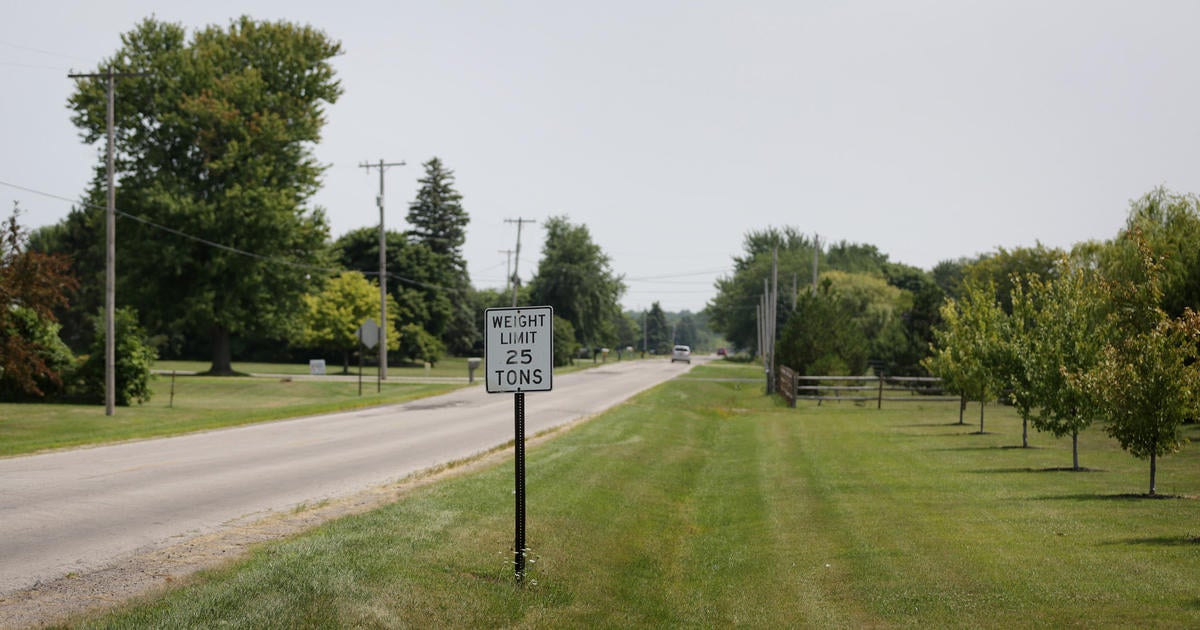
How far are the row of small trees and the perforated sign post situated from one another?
864cm

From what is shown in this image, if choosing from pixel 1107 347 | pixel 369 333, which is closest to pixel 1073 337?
pixel 1107 347

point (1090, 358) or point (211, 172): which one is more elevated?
point (211, 172)

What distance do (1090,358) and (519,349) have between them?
16.0 m

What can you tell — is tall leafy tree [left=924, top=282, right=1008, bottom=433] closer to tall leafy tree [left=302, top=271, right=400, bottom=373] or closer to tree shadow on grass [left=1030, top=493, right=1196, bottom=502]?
tree shadow on grass [left=1030, top=493, right=1196, bottom=502]

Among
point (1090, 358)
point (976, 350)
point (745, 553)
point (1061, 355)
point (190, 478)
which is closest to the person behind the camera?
point (745, 553)

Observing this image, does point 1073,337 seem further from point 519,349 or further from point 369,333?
point 369,333

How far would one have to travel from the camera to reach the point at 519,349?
33.1 ft

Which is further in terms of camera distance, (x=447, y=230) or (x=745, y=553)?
(x=447, y=230)

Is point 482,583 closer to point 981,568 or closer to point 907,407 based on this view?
point 981,568

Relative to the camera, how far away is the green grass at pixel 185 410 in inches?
955

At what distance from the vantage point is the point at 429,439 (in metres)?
24.8

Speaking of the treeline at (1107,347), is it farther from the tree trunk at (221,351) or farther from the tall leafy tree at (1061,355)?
the tree trunk at (221,351)

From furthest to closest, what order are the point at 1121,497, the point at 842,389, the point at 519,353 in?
1. the point at 842,389
2. the point at 1121,497
3. the point at 519,353

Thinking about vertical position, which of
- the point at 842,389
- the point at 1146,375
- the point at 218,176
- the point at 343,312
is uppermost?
the point at 218,176
